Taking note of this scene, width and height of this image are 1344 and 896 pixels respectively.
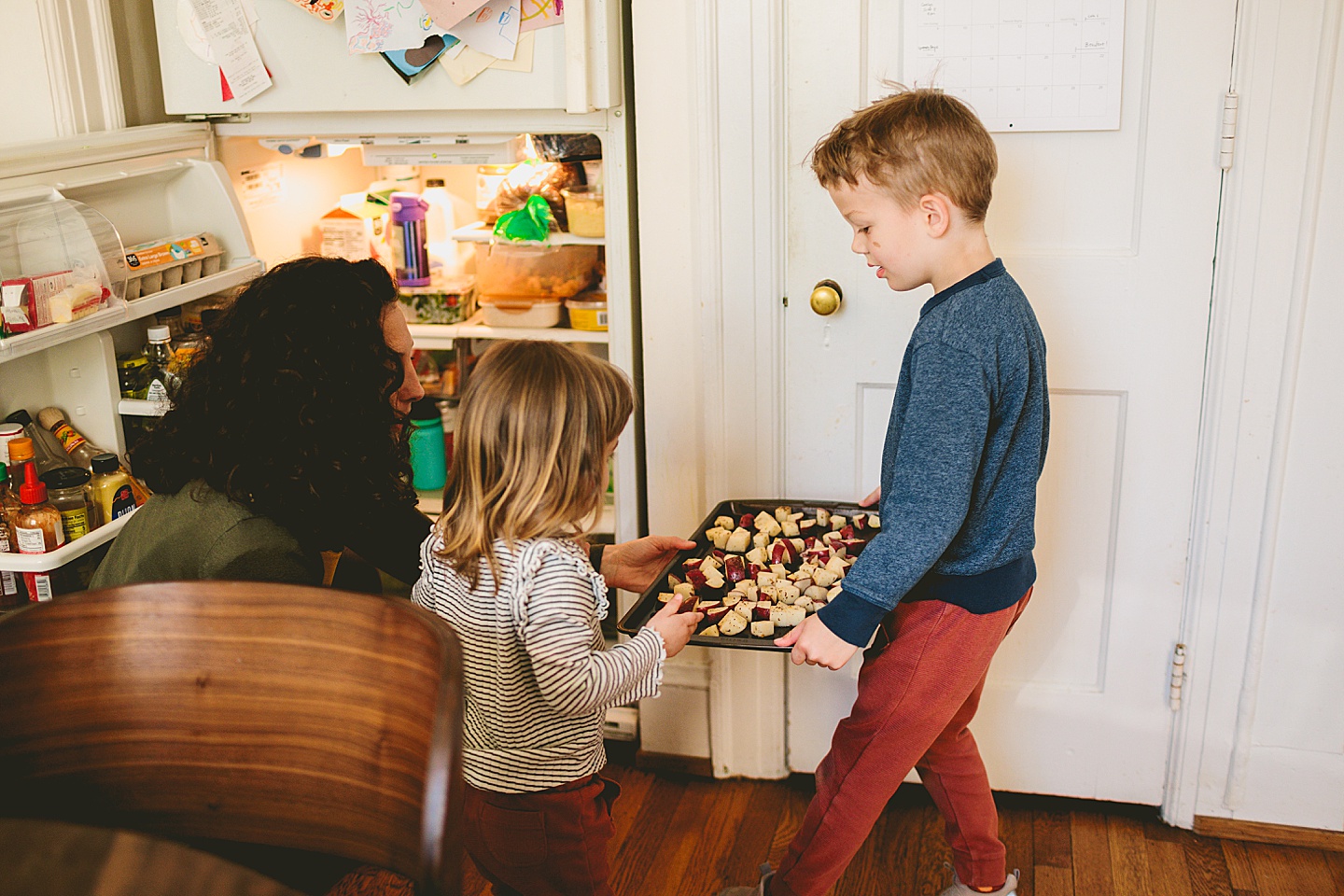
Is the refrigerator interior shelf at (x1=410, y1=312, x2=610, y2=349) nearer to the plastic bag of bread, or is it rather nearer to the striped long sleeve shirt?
the plastic bag of bread

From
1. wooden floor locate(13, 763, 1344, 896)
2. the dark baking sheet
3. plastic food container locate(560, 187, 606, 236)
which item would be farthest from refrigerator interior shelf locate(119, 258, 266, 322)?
wooden floor locate(13, 763, 1344, 896)

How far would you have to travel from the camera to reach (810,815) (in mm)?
1679

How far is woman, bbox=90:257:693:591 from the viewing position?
4.66ft

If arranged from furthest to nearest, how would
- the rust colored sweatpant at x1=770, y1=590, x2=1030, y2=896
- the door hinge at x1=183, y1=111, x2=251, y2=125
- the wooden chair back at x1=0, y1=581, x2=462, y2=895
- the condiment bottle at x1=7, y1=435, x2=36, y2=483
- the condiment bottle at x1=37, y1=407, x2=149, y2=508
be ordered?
the door hinge at x1=183, y1=111, x2=251, y2=125
the condiment bottle at x1=37, y1=407, x2=149, y2=508
the condiment bottle at x1=7, y1=435, x2=36, y2=483
the rust colored sweatpant at x1=770, y1=590, x2=1030, y2=896
the wooden chair back at x1=0, y1=581, x2=462, y2=895

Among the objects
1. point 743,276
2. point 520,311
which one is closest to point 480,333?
point 520,311

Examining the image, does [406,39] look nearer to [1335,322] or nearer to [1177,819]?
[1335,322]

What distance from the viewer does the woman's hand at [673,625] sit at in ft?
4.71

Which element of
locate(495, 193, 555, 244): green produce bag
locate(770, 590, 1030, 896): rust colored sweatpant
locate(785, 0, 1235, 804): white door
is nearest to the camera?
locate(770, 590, 1030, 896): rust colored sweatpant

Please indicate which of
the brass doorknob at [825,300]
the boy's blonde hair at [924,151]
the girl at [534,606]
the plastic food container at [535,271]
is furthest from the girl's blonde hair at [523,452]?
Answer: the plastic food container at [535,271]

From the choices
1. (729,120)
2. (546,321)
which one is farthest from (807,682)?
(729,120)

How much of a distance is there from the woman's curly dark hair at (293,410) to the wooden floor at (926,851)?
852 mm

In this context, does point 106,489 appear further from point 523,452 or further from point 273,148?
point 523,452

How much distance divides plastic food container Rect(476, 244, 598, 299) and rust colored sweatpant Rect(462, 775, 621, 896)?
116 cm

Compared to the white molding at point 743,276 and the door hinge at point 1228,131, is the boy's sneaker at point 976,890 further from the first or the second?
the door hinge at point 1228,131
